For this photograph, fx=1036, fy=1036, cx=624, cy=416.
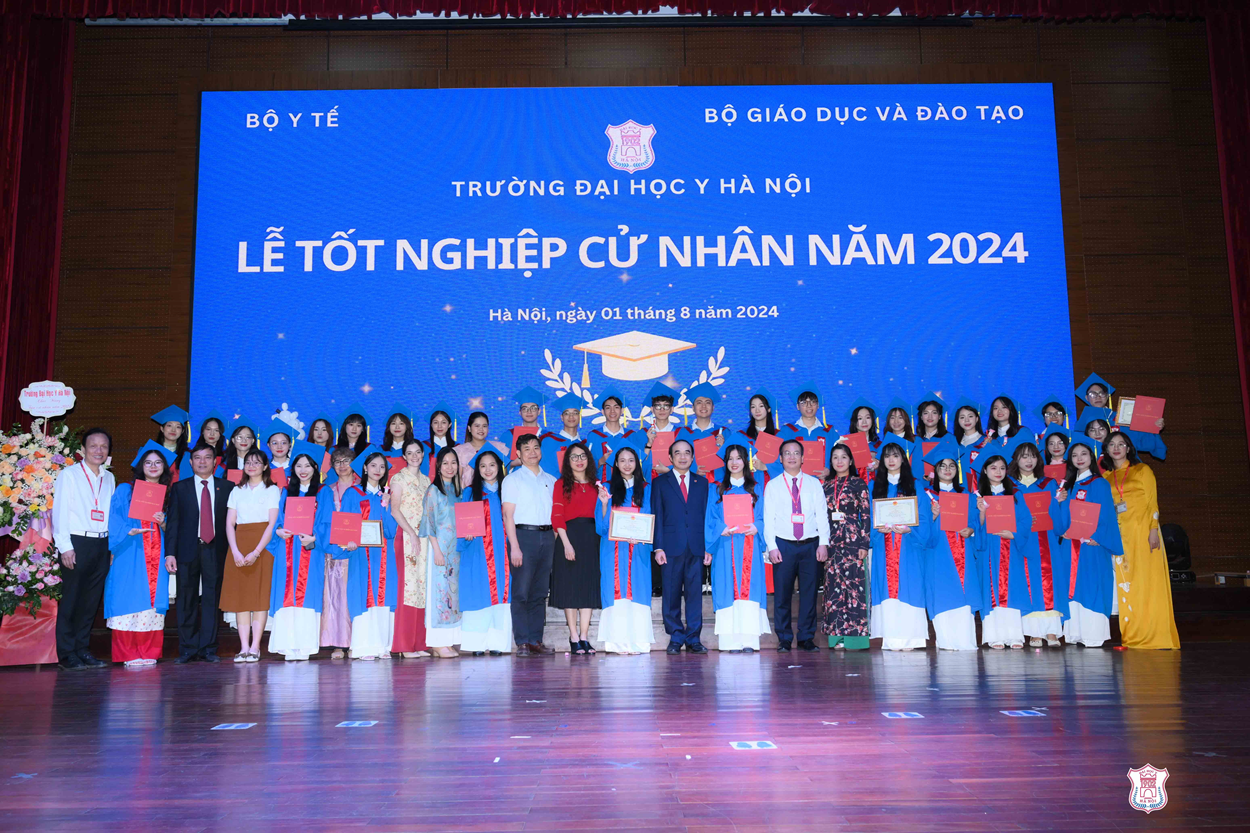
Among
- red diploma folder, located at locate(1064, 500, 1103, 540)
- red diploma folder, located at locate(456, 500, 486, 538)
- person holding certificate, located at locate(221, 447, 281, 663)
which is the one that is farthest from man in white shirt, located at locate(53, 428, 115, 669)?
red diploma folder, located at locate(1064, 500, 1103, 540)

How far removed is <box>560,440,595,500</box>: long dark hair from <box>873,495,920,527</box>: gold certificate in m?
1.57

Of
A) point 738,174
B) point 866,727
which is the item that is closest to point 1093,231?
point 738,174

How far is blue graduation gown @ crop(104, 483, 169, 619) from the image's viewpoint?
5.50 m

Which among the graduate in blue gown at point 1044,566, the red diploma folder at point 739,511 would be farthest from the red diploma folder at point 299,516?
the graduate in blue gown at point 1044,566

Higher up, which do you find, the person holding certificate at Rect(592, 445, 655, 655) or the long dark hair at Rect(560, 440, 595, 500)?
the long dark hair at Rect(560, 440, 595, 500)

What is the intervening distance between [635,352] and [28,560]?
3788mm

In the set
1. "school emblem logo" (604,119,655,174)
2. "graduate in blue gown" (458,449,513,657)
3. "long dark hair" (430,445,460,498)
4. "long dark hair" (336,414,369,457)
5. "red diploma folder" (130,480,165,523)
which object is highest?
"school emblem logo" (604,119,655,174)

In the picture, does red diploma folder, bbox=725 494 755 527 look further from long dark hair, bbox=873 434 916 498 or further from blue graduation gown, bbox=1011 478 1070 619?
blue graduation gown, bbox=1011 478 1070 619

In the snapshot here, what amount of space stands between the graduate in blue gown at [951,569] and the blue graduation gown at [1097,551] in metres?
0.51

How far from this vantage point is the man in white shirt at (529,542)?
5.59m

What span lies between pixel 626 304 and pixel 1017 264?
2.72 metres

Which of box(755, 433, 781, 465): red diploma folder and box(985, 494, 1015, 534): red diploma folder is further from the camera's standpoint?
box(755, 433, 781, 465): red diploma folder

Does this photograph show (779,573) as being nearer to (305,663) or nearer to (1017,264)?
(305,663)

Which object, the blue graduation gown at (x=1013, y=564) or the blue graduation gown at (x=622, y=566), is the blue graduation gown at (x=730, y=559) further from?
the blue graduation gown at (x=1013, y=564)
